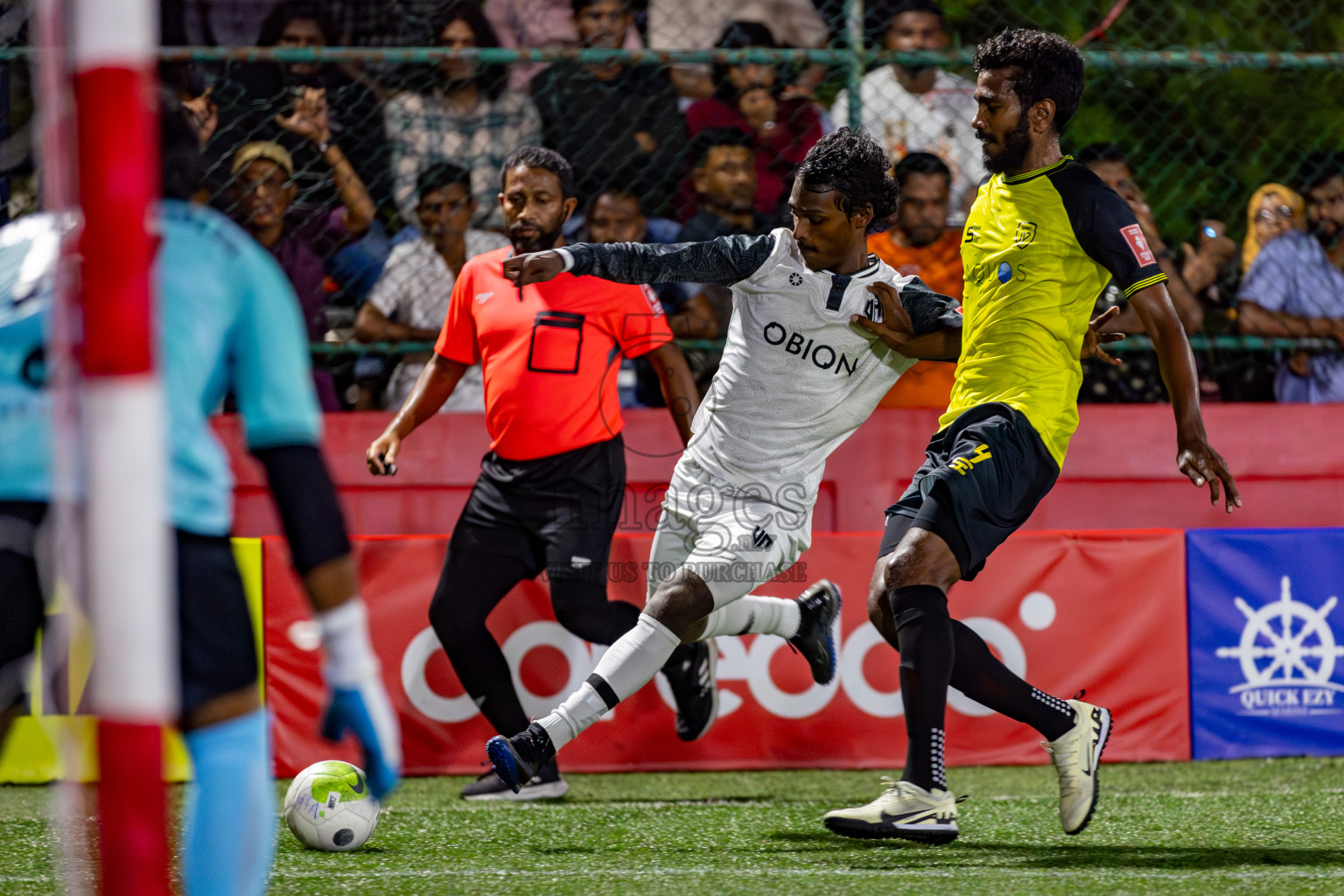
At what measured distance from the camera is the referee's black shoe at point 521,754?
3.88 m

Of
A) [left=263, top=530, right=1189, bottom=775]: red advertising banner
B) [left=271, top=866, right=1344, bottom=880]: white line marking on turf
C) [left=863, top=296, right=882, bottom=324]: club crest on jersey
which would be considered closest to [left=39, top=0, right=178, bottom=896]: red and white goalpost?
[left=271, top=866, right=1344, bottom=880]: white line marking on turf

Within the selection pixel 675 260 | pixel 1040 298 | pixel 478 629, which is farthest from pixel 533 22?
pixel 1040 298

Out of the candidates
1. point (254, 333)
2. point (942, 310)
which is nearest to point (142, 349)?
point (254, 333)

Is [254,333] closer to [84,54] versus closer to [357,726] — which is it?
[84,54]

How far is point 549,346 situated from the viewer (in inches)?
202

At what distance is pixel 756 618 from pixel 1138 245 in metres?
1.74

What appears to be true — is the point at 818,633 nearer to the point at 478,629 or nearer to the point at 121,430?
the point at 478,629

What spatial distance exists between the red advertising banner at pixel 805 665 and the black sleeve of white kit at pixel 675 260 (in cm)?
180

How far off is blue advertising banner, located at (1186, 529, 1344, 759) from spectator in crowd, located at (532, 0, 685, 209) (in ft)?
9.10

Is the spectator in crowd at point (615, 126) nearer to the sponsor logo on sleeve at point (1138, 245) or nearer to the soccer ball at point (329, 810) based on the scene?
the sponsor logo on sleeve at point (1138, 245)

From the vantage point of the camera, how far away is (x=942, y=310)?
168 inches

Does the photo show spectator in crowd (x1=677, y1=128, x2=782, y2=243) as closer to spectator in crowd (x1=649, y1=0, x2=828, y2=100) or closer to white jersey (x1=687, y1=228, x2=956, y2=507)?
spectator in crowd (x1=649, y1=0, x2=828, y2=100)

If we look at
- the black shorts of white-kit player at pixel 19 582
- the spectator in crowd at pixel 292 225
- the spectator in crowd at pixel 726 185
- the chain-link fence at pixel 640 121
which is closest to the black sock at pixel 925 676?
the black shorts of white-kit player at pixel 19 582

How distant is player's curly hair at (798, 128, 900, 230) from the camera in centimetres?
409
